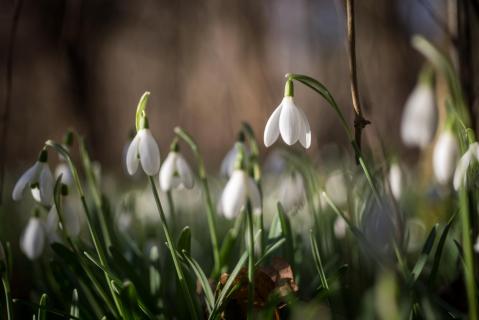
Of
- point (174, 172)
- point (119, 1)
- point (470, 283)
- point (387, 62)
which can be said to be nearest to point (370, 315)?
point (470, 283)

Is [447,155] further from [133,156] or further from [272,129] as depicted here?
[133,156]

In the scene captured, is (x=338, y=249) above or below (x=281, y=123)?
below

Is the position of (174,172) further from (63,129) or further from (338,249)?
(63,129)

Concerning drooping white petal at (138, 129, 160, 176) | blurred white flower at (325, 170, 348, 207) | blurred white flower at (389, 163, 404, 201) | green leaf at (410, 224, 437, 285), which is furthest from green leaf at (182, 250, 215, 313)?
blurred white flower at (325, 170, 348, 207)

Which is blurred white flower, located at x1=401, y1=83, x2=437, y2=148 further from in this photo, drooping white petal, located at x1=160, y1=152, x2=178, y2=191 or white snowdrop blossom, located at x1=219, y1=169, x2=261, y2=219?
drooping white petal, located at x1=160, y1=152, x2=178, y2=191

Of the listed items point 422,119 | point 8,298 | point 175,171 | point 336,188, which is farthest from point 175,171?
point 336,188

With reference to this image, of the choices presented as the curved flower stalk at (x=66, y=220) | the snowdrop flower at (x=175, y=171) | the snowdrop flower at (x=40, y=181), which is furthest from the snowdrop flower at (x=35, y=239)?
the snowdrop flower at (x=175, y=171)

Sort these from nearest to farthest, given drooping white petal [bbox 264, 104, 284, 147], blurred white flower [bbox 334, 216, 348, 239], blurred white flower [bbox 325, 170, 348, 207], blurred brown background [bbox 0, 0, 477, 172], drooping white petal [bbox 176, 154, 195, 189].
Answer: drooping white petal [bbox 264, 104, 284, 147]
drooping white petal [bbox 176, 154, 195, 189]
blurred white flower [bbox 334, 216, 348, 239]
blurred white flower [bbox 325, 170, 348, 207]
blurred brown background [bbox 0, 0, 477, 172]
